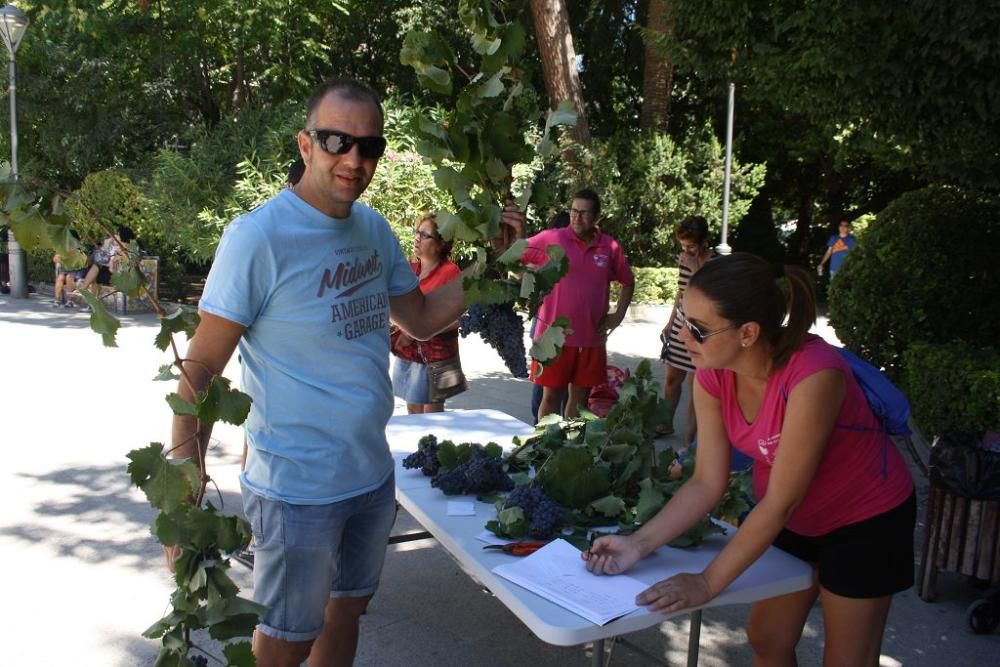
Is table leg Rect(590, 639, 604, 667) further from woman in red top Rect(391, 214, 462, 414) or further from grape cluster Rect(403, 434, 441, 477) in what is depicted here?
woman in red top Rect(391, 214, 462, 414)

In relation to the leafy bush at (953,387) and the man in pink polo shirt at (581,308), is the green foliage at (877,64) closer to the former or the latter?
the leafy bush at (953,387)

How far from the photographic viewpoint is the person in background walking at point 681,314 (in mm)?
6309

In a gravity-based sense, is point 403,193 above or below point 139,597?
above

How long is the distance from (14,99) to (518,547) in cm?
1584

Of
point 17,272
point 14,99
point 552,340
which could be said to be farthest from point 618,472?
point 17,272

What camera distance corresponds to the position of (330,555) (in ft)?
7.64

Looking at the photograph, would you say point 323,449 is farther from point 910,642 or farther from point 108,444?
point 108,444

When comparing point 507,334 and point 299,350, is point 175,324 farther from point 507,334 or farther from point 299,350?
point 507,334

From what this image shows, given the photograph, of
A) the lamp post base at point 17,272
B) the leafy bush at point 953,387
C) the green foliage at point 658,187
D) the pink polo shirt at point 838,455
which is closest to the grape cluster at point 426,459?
the pink polo shirt at point 838,455

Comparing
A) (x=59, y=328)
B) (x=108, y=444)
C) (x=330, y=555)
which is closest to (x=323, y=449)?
(x=330, y=555)

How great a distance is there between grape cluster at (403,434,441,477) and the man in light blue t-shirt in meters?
0.83

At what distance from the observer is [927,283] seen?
6.88 metres

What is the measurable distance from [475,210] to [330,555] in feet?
3.22

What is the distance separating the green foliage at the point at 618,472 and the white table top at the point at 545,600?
10 centimetres
